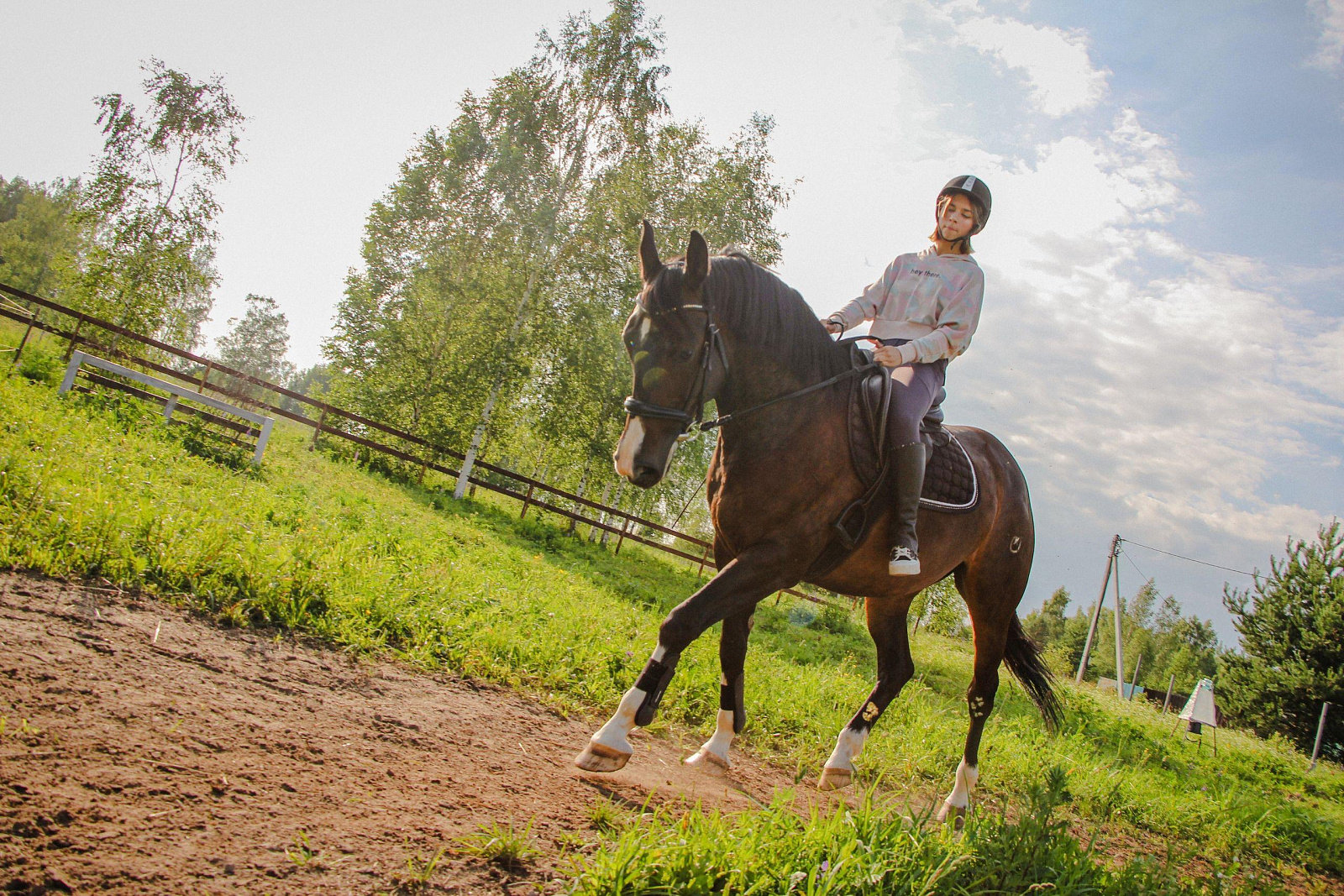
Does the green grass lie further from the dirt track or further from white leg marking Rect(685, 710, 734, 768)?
white leg marking Rect(685, 710, 734, 768)

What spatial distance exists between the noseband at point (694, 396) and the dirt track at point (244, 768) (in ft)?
5.25

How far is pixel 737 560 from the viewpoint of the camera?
338 centimetres

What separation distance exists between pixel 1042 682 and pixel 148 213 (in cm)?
2523

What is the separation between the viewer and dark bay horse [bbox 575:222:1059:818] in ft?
10.5

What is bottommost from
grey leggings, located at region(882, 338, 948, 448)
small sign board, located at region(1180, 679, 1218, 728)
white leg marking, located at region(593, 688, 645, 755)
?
white leg marking, located at region(593, 688, 645, 755)

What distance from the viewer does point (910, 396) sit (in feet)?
13.4

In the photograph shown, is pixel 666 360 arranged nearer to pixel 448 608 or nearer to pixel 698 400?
pixel 698 400

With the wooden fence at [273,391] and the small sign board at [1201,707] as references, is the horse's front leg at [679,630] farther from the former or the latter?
the small sign board at [1201,707]

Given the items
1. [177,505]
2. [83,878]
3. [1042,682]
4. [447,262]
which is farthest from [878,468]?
[447,262]

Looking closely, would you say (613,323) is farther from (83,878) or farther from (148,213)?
(83,878)

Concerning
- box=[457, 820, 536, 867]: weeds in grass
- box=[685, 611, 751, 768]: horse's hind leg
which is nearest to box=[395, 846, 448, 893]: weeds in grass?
box=[457, 820, 536, 867]: weeds in grass

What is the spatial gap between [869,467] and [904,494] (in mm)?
262

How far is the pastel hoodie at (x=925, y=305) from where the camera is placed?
13.6ft

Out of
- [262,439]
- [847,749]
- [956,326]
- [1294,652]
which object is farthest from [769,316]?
[1294,652]
